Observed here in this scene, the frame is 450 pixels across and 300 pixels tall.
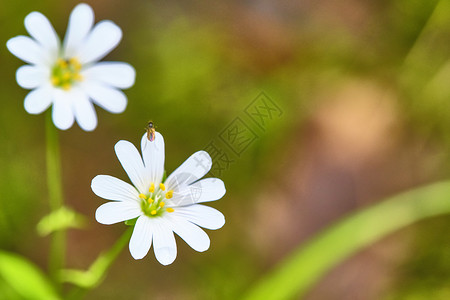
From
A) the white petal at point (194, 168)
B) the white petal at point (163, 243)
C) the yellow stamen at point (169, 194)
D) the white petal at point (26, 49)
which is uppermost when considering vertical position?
the white petal at point (26, 49)

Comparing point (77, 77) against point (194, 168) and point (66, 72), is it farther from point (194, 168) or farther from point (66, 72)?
point (194, 168)

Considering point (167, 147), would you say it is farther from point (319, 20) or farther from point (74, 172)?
point (319, 20)

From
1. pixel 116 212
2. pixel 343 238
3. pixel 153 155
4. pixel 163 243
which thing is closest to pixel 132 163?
pixel 153 155

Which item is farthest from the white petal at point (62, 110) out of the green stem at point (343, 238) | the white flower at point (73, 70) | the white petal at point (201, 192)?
the green stem at point (343, 238)

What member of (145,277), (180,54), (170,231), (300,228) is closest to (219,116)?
(180,54)

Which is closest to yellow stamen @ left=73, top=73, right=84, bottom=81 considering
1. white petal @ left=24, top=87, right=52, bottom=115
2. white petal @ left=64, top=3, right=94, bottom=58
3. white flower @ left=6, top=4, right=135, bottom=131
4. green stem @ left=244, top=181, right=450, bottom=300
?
white flower @ left=6, top=4, right=135, bottom=131

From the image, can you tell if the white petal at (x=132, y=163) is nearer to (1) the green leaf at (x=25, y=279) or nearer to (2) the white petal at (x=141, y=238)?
(2) the white petal at (x=141, y=238)
